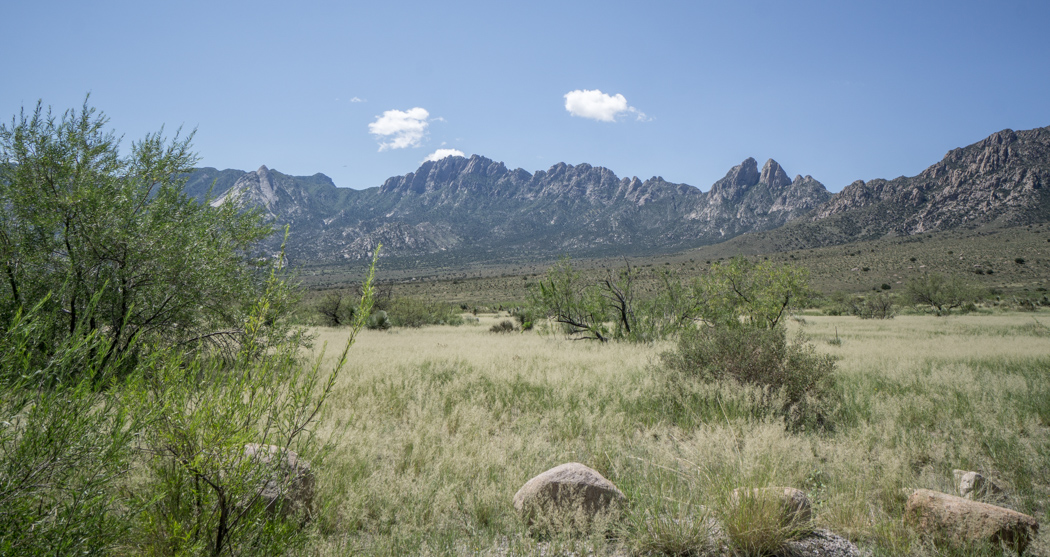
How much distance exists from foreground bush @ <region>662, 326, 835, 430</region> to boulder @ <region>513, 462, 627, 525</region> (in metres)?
3.69

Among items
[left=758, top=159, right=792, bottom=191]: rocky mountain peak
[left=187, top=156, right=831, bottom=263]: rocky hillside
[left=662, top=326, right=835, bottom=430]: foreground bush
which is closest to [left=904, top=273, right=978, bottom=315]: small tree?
[left=662, top=326, right=835, bottom=430]: foreground bush

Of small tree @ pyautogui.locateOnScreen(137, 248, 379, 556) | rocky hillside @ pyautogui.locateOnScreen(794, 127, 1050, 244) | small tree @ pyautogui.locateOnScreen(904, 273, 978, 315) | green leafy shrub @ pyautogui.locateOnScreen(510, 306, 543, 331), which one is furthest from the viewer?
rocky hillside @ pyautogui.locateOnScreen(794, 127, 1050, 244)

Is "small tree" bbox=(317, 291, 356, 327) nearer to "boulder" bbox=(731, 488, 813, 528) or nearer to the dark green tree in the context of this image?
the dark green tree

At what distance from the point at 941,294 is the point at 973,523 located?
4211cm

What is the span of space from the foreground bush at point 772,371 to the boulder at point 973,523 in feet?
8.43

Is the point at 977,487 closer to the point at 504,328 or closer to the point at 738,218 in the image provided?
the point at 504,328

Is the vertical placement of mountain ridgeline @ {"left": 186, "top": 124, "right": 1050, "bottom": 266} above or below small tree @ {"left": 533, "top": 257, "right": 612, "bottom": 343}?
above

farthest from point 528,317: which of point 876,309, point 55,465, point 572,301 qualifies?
point 876,309

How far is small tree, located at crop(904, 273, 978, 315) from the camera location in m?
32.6

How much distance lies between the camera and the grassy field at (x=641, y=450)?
340cm

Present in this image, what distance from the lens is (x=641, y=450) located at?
16.8 feet

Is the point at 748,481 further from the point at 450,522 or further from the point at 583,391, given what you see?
the point at 583,391

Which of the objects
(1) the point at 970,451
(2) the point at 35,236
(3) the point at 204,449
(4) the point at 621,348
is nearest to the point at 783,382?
(1) the point at 970,451

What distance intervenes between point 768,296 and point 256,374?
64.1 feet
